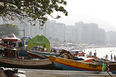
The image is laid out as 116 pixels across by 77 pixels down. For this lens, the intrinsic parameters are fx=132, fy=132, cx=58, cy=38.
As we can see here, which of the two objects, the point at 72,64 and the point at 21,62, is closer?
the point at 72,64

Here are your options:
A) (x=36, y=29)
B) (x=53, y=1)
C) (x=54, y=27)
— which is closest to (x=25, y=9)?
(x=53, y=1)

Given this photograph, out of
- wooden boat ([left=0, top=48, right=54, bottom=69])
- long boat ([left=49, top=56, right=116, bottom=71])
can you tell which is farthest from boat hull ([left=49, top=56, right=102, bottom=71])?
wooden boat ([left=0, top=48, right=54, bottom=69])

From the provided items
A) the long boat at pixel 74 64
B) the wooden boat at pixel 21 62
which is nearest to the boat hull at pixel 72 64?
the long boat at pixel 74 64

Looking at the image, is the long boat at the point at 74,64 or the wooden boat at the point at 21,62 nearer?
the long boat at the point at 74,64

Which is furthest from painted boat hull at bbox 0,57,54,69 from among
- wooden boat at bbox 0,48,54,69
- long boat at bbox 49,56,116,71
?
long boat at bbox 49,56,116,71

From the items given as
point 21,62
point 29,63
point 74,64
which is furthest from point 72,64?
point 21,62

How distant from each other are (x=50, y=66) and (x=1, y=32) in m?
69.4

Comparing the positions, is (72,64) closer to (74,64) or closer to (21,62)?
(74,64)

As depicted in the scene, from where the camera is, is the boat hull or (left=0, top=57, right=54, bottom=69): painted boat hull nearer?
the boat hull

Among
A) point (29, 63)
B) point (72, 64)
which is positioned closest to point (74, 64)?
point (72, 64)

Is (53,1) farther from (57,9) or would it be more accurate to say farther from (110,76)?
(110,76)

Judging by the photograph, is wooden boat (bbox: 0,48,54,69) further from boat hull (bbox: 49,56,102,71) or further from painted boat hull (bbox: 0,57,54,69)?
boat hull (bbox: 49,56,102,71)

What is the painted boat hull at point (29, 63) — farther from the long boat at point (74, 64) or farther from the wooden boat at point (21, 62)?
the long boat at point (74, 64)

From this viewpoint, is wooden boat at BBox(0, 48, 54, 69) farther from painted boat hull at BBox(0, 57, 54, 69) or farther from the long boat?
the long boat
